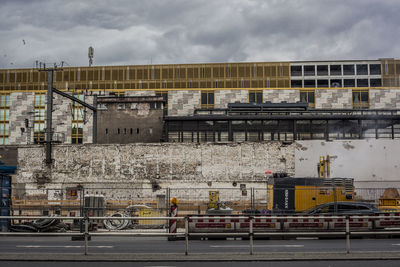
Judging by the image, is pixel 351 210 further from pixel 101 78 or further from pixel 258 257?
pixel 101 78

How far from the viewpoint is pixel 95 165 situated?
158 ft

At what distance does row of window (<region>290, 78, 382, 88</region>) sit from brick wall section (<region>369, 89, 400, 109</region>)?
17.0 feet

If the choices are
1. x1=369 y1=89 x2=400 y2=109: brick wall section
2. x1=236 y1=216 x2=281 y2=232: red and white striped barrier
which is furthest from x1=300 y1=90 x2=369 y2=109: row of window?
x1=236 y1=216 x2=281 y2=232: red and white striped barrier

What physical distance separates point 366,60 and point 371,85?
4765mm

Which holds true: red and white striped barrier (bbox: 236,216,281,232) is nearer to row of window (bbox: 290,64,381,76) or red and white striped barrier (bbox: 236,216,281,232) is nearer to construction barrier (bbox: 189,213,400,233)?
construction barrier (bbox: 189,213,400,233)

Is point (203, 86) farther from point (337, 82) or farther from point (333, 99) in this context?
point (337, 82)

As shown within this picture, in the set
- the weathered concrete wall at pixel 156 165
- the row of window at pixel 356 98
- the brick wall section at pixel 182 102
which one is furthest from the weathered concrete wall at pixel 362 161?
the brick wall section at pixel 182 102

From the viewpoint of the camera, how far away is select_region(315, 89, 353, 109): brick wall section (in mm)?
79000

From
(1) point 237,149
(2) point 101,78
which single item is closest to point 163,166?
(1) point 237,149

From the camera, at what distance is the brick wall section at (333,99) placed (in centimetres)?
7900

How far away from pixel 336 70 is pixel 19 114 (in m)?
58.4

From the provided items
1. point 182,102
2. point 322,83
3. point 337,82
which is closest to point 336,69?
point 337,82

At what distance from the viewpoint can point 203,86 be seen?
8412 cm

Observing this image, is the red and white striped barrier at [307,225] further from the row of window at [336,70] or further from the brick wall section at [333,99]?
the row of window at [336,70]
